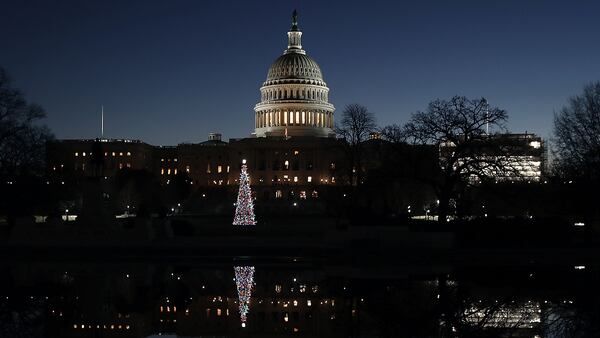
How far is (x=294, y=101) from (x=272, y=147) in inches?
604

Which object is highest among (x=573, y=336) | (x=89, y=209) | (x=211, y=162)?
(x=211, y=162)

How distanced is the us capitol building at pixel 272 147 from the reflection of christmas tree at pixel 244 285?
3836 inches

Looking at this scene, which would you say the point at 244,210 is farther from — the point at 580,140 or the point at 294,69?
the point at 294,69

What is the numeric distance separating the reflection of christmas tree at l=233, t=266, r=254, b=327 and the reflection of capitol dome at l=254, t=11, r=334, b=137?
4550 inches

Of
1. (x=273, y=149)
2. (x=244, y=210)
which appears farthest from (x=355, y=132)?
(x=273, y=149)

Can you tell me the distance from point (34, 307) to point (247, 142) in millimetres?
114932

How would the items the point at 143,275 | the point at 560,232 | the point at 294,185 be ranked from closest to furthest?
the point at 143,275 < the point at 560,232 < the point at 294,185

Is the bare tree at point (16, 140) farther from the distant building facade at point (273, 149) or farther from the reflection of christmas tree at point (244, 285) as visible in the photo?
the distant building facade at point (273, 149)

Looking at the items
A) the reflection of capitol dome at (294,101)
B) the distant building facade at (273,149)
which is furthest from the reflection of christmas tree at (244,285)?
the reflection of capitol dome at (294,101)

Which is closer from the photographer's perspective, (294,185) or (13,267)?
(13,267)

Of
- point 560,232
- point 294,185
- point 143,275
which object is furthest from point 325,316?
point 294,185

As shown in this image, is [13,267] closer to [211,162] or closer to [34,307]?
[34,307]

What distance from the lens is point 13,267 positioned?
115ft

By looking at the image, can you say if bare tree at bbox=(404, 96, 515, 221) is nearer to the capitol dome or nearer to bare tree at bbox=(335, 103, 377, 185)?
bare tree at bbox=(335, 103, 377, 185)
